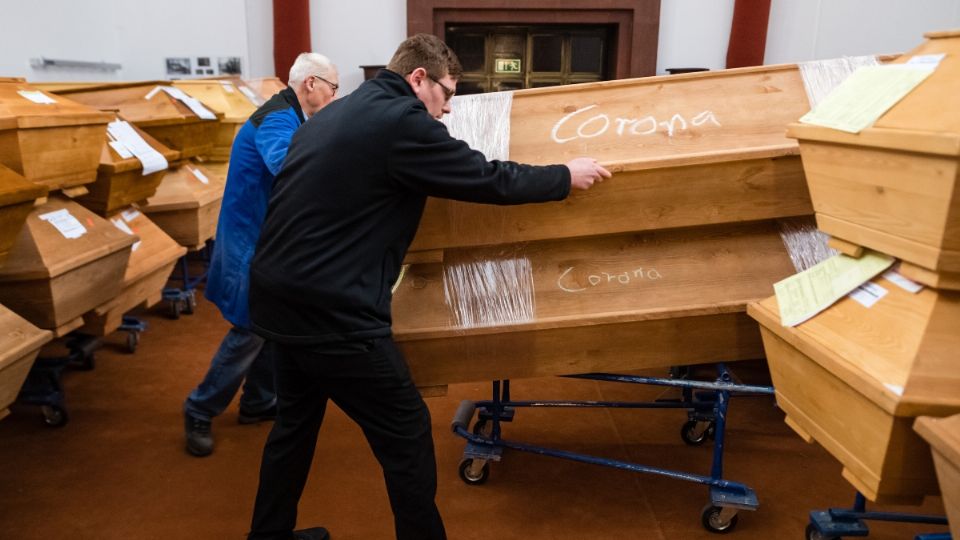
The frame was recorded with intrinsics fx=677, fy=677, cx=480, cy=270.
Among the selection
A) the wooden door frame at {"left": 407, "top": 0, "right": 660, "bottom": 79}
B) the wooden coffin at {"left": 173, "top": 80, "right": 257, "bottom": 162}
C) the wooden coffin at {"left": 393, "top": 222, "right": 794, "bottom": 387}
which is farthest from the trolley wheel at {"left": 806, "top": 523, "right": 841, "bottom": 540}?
the wooden door frame at {"left": 407, "top": 0, "right": 660, "bottom": 79}

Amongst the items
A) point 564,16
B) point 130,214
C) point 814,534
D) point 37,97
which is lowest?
point 814,534

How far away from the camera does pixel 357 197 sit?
176 cm

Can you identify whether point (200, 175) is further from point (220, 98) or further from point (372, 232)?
→ point (372, 232)

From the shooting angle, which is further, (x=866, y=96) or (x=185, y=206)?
(x=185, y=206)

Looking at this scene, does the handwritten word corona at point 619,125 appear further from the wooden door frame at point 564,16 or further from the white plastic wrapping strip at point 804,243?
the wooden door frame at point 564,16

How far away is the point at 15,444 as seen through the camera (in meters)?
3.01

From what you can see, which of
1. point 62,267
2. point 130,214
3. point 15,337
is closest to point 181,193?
point 130,214

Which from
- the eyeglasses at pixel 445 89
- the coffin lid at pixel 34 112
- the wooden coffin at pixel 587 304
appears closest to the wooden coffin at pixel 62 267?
the coffin lid at pixel 34 112

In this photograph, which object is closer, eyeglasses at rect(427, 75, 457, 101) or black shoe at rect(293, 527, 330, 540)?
eyeglasses at rect(427, 75, 457, 101)

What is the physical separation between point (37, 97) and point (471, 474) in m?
2.51

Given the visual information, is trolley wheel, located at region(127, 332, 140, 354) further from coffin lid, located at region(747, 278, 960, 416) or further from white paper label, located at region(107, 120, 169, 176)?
coffin lid, located at region(747, 278, 960, 416)

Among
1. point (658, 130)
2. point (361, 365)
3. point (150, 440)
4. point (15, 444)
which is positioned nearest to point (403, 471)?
point (361, 365)

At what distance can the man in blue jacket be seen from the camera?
262 centimetres

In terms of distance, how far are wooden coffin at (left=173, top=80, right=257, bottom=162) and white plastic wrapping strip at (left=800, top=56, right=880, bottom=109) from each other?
427 centimetres
